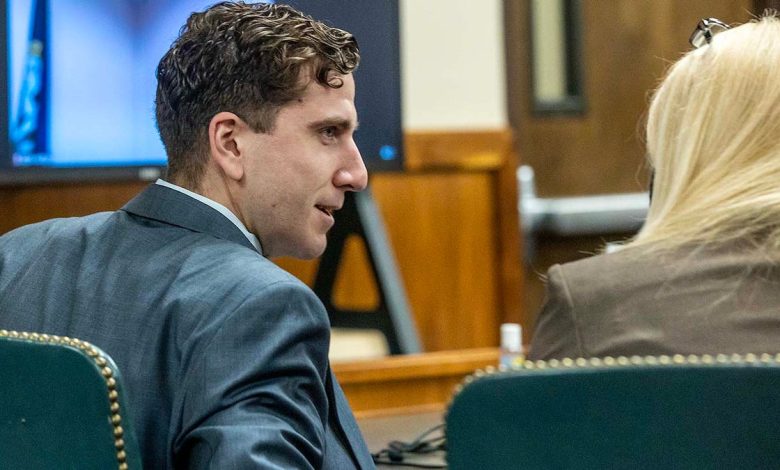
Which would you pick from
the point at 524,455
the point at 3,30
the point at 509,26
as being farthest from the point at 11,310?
the point at 509,26

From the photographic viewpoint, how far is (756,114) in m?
1.22

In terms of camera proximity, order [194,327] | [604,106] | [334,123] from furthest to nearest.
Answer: [604,106], [334,123], [194,327]

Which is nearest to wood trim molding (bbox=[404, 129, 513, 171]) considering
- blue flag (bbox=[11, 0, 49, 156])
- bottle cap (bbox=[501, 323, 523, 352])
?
bottle cap (bbox=[501, 323, 523, 352])

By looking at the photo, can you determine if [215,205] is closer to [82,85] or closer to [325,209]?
[325,209]

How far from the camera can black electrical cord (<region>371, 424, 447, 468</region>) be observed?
1.63 m

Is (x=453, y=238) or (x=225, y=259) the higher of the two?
(x=225, y=259)

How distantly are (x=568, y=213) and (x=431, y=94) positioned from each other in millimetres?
1155

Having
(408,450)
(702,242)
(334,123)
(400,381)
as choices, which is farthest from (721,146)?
(400,381)

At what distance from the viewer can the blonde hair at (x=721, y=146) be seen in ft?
3.84

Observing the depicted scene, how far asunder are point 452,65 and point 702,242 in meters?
1.97

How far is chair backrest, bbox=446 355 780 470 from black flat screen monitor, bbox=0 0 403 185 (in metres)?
1.46

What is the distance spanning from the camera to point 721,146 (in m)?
1.24

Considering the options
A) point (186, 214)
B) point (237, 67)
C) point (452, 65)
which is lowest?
point (452, 65)

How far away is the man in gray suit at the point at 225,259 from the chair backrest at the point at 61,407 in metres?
0.10
